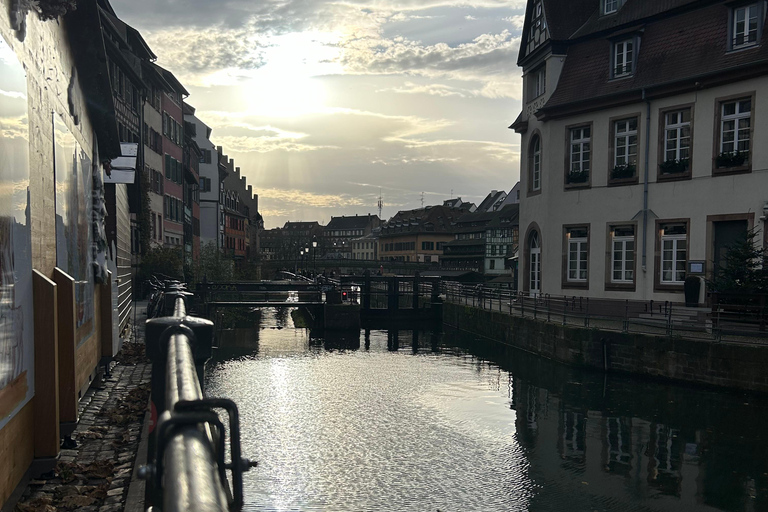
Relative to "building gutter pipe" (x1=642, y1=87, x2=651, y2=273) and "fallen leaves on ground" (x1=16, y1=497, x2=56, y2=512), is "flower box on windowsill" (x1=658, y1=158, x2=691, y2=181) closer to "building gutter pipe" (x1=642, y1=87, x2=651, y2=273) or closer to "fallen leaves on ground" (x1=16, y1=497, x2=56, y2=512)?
"building gutter pipe" (x1=642, y1=87, x2=651, y2=273)

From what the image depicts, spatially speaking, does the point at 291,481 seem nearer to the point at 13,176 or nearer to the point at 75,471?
the point at 75,471

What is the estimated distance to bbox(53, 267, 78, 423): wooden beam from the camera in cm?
700

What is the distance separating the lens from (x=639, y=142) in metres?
24.2

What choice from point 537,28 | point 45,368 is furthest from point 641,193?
point 45,368

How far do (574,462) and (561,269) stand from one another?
52.2ft

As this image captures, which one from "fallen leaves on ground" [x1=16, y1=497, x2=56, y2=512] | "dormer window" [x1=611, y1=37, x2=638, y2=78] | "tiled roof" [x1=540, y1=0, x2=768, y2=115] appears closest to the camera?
"fallen leaves on ground" [x1=16, y1=497, x2=56, y2=512]

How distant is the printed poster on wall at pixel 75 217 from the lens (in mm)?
7654

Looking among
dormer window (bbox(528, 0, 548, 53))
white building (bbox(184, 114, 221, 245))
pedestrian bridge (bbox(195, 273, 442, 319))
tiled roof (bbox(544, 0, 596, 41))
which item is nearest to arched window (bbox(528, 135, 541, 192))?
dormer window (bbox(528, 0, 548, 53))

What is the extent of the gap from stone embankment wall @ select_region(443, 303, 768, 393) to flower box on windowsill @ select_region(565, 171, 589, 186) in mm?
5572

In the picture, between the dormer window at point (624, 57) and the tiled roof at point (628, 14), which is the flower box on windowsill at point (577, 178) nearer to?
the dormer window at point (624, 57)

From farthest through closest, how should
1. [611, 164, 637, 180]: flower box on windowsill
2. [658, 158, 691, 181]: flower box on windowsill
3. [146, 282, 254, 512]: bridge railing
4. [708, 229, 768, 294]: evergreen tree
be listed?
[611, 164, 637, 180]: flower box on windowsill → [658, 158, 691, 181]: flower box on windowsill → [708, 229, 768, 294]: evergreen tree → [146, 282, 254, 512]: bridge railing

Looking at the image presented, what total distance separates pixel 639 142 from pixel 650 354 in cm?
→ 914

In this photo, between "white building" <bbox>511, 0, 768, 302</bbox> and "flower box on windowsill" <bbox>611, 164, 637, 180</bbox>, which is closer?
"white building" <bbox>511, 0, 768, 302</bbox>

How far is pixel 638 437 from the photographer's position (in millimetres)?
12828
